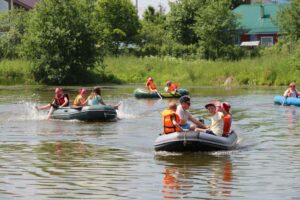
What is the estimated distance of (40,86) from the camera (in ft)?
156

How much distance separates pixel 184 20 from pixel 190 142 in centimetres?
4746

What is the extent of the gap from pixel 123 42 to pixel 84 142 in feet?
158

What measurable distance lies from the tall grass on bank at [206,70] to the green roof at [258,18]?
15737 mm

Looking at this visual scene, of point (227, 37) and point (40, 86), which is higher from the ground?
point (227, 37)

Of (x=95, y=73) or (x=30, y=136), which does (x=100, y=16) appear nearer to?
(x=95, y=73)

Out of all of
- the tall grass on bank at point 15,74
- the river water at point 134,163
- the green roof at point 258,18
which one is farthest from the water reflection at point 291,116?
the green roof at point 258,18

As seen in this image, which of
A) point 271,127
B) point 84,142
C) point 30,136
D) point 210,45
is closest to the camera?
point 84,142

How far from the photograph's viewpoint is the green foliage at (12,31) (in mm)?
54844

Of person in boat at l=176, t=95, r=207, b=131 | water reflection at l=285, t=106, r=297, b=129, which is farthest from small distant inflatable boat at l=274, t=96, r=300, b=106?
person in boat at l=176, t=95, r=207, b=131

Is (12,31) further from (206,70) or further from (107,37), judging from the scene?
(206,70)

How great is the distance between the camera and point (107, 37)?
60.1 meters

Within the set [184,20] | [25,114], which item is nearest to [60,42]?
[184,20]

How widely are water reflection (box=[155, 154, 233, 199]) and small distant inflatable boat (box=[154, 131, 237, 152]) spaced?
0.67ft

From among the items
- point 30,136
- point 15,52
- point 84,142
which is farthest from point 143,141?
point 15,52
